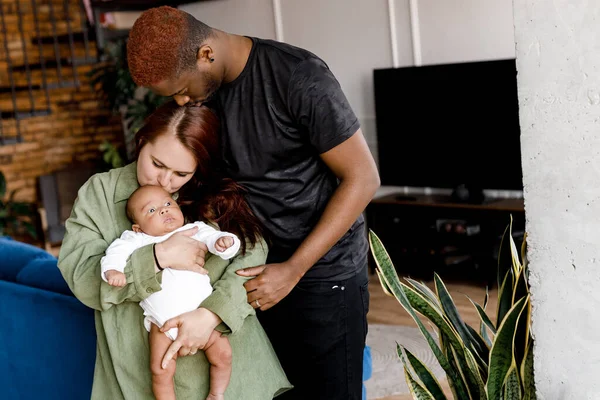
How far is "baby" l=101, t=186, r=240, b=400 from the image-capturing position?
5.57ft

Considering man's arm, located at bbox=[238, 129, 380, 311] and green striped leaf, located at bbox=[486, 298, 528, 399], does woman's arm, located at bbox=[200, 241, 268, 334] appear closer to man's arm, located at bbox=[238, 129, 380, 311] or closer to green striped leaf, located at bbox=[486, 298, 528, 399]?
man's arm, located at bbox=[238, 129, 380, 311]

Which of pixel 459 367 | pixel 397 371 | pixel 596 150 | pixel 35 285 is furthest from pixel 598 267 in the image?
pixel 397 371

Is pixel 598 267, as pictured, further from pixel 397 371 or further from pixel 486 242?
pixel 486 242

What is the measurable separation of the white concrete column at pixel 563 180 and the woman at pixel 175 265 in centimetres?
68

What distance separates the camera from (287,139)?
1755 mm

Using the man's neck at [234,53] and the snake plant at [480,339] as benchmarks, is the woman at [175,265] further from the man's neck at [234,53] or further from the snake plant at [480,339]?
the snake plant at [480,339]

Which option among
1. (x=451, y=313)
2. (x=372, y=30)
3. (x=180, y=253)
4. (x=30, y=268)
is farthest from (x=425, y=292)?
(x=372, y=30)

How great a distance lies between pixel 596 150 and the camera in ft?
3.96

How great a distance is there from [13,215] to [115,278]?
5.71 metres

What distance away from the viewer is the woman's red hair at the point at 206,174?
5.70ft

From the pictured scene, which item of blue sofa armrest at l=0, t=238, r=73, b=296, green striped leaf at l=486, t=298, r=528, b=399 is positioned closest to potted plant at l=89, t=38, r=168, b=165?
blue sofa armrest at l=0, t=238, r=73, b=296

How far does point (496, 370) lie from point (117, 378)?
2.76 ft

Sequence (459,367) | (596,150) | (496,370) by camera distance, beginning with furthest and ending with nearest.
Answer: (459,367)
(496,370)
(596,150)

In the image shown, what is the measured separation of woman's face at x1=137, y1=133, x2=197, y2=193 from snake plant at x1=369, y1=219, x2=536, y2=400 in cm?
43
